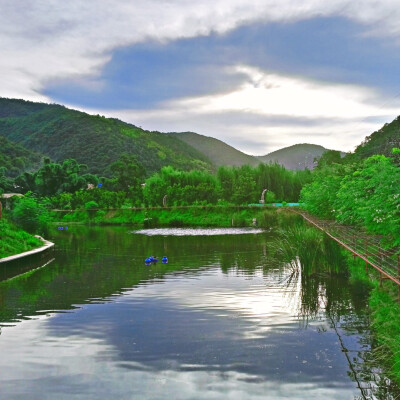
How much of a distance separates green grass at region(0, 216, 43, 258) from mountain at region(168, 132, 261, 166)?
402 ft

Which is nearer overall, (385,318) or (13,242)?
(385,318)

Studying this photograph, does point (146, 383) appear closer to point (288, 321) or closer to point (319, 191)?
point (288, 321)

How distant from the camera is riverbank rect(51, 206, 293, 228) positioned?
36.4 m

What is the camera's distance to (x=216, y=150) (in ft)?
483

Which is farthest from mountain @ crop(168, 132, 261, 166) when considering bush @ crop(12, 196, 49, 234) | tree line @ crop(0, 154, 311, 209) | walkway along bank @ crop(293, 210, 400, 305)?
walkway along bank @ crop(293, 210, 400, 305)

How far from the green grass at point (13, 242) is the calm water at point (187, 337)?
1427 millimetres

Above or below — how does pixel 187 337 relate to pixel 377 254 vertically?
below

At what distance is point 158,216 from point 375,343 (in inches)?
1440

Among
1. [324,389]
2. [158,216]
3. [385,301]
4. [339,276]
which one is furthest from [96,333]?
[158,216]

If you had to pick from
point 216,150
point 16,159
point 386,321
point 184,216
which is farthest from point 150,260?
point 216,150

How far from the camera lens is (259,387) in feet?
19.8

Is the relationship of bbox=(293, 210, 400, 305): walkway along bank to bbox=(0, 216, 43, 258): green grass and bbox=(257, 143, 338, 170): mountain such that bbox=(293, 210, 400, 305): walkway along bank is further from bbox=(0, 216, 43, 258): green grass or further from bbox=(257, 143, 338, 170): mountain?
bbox=(257, 143, 338, 170): mountain

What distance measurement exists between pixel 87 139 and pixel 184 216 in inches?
2257

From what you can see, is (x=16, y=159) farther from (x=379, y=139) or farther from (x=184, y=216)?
(x=379, y=139)
